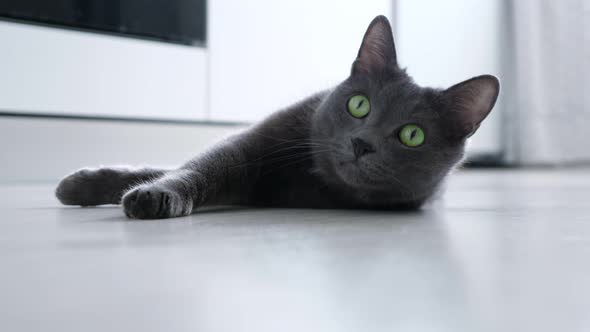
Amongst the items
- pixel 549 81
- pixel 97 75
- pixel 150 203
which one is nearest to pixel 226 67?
pixel 97 75

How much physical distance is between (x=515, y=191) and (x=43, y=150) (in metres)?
2.14

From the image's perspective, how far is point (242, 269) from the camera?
617 mm

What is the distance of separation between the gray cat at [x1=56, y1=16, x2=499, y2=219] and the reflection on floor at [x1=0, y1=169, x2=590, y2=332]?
0.57ft

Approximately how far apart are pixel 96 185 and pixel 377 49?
73 centimetres

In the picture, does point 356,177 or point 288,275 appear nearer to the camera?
point 288,275

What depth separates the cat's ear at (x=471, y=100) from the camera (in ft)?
3.98

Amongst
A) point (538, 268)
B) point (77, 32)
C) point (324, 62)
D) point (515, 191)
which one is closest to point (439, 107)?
point (538, 268)

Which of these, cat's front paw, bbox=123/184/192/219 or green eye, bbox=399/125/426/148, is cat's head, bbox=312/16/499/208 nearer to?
green eye, bbox=399/125/426/148

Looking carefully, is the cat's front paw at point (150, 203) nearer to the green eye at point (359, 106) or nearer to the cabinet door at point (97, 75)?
the green eye at point (359, 106)

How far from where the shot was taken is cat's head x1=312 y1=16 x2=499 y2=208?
1.19 metres

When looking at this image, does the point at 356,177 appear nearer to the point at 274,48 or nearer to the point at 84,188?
the point at 84,188

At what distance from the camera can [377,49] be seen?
131cm

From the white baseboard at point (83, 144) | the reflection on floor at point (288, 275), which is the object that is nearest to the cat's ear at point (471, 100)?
the reflection on floor at point (288, 275)

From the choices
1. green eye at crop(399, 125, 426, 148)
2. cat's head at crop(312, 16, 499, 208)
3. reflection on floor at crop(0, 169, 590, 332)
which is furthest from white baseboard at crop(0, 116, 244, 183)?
reflection on floor at crop(0, 169, 590, 332)
